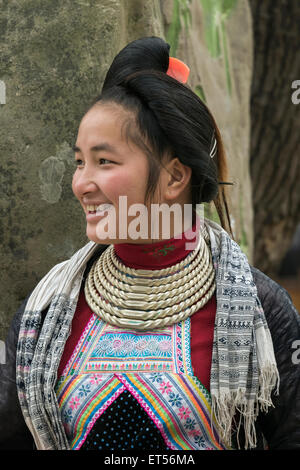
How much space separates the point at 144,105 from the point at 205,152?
19 cm

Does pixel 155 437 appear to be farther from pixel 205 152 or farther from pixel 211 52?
pixel 211 52

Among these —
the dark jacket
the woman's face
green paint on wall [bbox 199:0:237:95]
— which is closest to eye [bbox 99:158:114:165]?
the woman's face

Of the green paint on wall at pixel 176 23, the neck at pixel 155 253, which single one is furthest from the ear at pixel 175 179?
the green paint on wall at pixel 176 23

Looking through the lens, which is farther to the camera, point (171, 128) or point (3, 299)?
point (3, 299)

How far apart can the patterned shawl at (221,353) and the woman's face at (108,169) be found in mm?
238

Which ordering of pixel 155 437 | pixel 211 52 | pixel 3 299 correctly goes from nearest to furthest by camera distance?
1. pixel 155 437
2. pixel 3 299
3. pixel 211 52

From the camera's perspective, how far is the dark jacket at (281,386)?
176 cm

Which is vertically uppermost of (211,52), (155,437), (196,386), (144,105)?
(211,52)

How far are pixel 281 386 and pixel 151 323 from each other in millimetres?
346

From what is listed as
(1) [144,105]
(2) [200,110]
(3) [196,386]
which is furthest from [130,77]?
(3) [196,386]

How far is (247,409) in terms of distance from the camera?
1734 mm

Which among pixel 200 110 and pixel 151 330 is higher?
pixel 200 110

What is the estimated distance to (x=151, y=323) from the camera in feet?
5.78

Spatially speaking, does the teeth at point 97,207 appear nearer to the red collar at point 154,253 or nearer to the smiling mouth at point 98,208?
the smiling mouth at point 98,208
